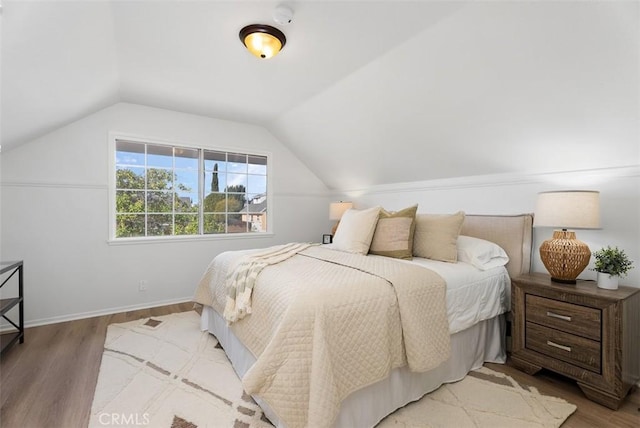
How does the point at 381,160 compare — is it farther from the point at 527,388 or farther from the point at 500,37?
the point at 527,388

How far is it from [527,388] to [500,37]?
7.22 feet

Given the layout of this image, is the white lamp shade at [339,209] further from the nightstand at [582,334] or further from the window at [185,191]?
the nightstand at [582,334]

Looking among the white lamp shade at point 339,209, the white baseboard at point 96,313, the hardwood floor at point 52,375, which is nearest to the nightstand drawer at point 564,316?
the white lamp shade at point 339,209

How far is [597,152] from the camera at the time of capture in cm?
208

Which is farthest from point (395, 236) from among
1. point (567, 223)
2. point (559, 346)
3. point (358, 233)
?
point (559, 346)

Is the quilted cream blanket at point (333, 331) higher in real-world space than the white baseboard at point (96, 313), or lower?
higher

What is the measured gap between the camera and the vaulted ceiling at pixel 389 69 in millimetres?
1618

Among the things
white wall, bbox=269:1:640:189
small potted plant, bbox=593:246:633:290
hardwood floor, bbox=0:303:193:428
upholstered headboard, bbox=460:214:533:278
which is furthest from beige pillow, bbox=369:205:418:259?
hardwood floor, bbox=0:303:193:428

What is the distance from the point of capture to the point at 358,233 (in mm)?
2600

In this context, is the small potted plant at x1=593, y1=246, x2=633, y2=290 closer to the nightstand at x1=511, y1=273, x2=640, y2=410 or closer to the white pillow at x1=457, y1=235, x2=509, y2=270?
the nightstand at x1=511, y1=273, x2=640, y2=410

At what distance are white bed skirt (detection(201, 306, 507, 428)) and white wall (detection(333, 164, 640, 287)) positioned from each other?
0.78 meters

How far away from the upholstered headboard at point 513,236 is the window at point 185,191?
283 cm

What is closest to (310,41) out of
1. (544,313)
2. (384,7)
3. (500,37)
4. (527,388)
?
(384,7)

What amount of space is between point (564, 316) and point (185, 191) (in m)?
3.86
